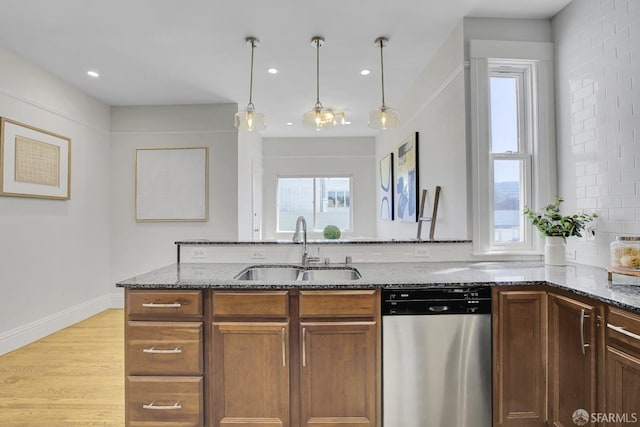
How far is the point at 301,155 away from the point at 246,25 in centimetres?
400

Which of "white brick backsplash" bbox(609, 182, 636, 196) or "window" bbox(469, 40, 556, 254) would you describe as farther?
"window" bbox(469, 40, 556, 254)

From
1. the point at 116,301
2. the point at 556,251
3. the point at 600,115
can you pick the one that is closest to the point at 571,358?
the point at 556,251

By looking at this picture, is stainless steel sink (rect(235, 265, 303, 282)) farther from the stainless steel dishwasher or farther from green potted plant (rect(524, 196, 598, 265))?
green potted plant (rect(524, 196, 598, 265))

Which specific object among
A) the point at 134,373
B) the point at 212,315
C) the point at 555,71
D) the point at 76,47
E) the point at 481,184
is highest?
the point at 76,47

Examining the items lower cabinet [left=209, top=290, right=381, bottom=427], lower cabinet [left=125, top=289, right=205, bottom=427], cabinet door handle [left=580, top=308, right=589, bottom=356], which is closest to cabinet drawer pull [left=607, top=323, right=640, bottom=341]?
cabinet door handle [left=580, top=308, right=589, bottom=356]

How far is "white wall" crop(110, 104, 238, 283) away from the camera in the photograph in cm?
463

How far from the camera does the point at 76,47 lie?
3139mm

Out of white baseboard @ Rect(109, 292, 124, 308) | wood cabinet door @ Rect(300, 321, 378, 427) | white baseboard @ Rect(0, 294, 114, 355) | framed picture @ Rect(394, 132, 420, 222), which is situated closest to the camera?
wood cabinet door @ Rect(300, 321, 378, 427)

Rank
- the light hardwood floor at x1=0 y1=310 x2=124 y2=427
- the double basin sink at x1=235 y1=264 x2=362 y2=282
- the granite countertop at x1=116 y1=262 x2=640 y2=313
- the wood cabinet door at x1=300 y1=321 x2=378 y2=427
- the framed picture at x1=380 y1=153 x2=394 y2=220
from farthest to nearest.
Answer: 1. the framed picture at x1=380 y1=153 x2=394 y2=220
2. the double basin sink at x1=235 y1=264 x2=362 y2=282
3. the light hardwood floor at x1=0 y1=310 x2=124 y2=427
4. the wood cabinet door at x1=300 y1=321 x2=378 y2=427
5. the granite countertop at x1=116 y1=262 x2=640 y2=313

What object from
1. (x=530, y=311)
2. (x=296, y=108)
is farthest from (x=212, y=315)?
(x=296, y=108)

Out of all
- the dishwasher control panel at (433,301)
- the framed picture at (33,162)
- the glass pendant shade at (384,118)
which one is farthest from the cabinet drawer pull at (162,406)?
the framed picture at (33,162)

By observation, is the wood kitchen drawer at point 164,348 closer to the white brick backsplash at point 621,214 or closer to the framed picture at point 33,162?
the framed picture at point 33,162

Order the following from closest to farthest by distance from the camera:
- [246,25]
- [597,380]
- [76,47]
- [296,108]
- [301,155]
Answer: [597,380] → [246,25] → [76,47] → [296,108] → [301,155]

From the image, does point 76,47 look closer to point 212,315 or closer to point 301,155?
point 212,315
